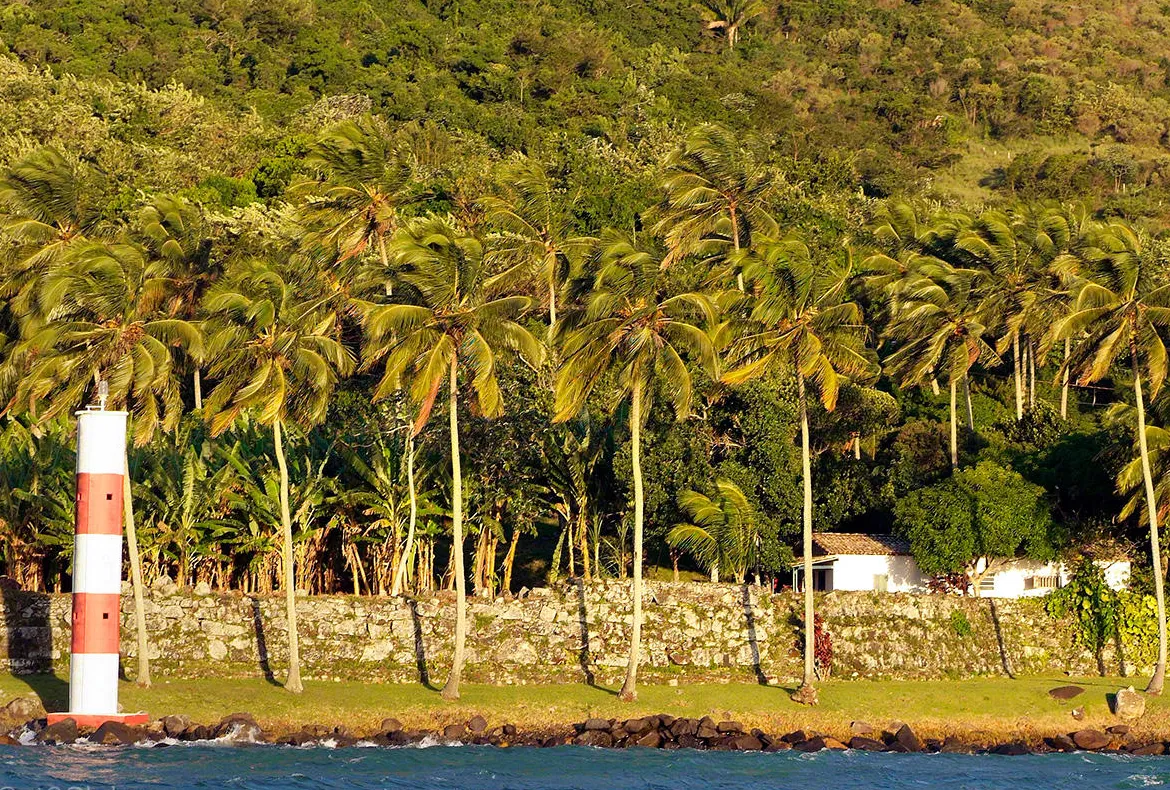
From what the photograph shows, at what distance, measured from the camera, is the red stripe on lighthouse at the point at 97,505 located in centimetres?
3884

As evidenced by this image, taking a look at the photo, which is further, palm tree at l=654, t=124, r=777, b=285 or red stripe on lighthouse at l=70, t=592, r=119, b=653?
palm tree at l=654, t=124, r=777, b=285

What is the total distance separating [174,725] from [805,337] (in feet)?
65.9

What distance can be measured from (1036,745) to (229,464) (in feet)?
82.0

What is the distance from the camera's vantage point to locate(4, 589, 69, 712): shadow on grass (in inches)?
1736

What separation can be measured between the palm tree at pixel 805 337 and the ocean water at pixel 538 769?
5.44 meters

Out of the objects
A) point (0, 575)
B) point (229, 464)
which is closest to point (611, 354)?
point (229, 464)

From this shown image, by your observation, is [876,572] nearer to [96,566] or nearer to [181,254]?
[96,566]

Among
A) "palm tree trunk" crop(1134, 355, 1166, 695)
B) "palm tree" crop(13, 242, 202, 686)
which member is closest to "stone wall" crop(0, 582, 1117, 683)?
"palm tree" crop(13, 242, 202, 686)

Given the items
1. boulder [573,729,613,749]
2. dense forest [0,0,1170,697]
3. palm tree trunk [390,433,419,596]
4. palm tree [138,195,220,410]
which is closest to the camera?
boulder [573,729,613,749]

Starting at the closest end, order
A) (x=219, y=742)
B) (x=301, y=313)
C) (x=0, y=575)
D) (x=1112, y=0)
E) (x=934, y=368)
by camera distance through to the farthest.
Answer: (x=219, y=742)
(x=301, y=313)
(x=0, y=575)
(x=934, y=368)
(x=1112, y=0)

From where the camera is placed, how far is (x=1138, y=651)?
49.1 m

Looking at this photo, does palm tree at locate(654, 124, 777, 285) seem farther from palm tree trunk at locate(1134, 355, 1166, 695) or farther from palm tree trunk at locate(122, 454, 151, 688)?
palm tree trunk at locate(122, 454, 151, 688)

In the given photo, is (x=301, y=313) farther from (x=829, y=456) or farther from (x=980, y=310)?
(x=980, y=310)

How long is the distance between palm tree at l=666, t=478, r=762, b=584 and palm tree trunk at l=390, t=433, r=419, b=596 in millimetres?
8267
